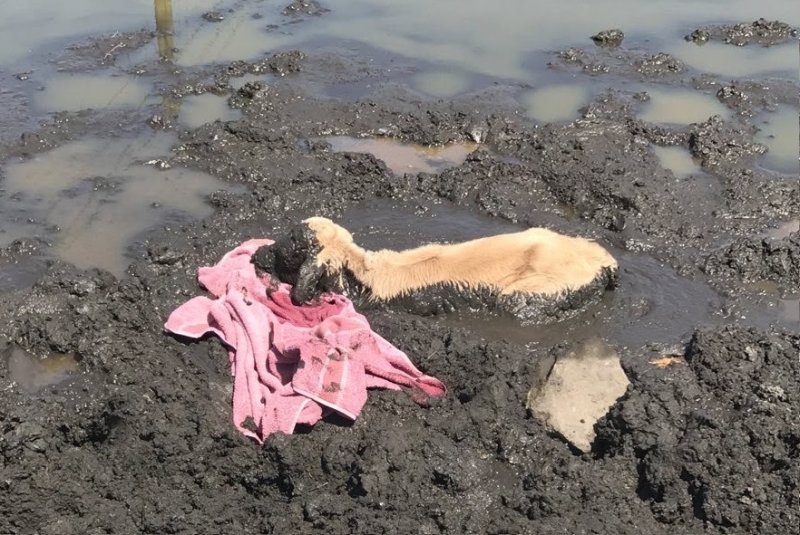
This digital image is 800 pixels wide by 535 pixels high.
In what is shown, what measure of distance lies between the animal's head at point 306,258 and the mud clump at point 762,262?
161 inches

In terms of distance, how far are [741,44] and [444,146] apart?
713 centimetres

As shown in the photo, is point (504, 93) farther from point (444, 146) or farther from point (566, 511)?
point (566, 511)

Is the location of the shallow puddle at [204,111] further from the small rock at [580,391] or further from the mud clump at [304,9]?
the small rock at [580,391]

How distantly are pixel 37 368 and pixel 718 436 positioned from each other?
19.2ft

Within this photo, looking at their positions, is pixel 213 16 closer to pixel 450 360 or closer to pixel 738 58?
pixel 738 58

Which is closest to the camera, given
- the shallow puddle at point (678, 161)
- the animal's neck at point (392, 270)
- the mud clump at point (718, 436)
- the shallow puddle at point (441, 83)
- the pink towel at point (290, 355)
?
the mud clump at point (718, 436)

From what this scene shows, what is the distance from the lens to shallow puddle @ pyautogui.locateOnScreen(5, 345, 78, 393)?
6980mm

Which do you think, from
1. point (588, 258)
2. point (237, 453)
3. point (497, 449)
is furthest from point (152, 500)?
point (588, 258)

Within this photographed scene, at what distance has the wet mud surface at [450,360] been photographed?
5590mm

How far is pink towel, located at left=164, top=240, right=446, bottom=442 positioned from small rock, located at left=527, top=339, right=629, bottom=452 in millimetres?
899

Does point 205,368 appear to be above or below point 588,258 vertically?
below

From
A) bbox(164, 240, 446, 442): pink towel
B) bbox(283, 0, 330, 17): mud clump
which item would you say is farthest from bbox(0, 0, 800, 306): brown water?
bbox(164, 240, 446, 442): pink towel

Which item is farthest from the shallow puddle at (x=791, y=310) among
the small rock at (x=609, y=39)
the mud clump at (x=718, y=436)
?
the small rock at (x=609, y=39)

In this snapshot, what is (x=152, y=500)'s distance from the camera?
5.61 m
